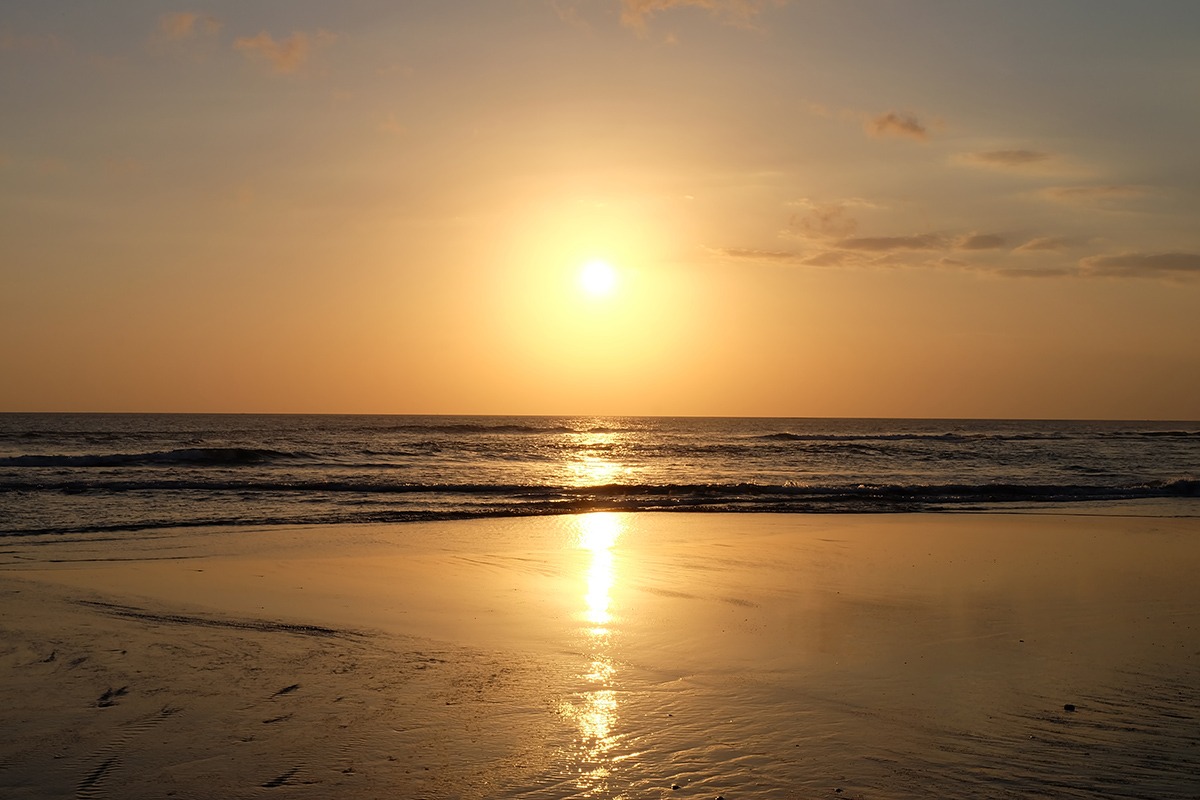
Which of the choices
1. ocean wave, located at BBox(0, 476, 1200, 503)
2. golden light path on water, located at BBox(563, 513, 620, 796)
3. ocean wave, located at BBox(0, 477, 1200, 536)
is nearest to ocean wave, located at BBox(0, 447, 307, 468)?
ocean wave, located at BBox(0, 476, 1200, 503)

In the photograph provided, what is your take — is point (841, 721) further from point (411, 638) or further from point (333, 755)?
point (411, 638)

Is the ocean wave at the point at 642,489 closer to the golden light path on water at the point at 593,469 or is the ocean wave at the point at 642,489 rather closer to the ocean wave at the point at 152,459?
the golden light path on water at the point at 593,469

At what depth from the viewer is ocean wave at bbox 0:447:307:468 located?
136 ft

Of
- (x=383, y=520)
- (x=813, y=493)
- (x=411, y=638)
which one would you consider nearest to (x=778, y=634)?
(x=411, y=638)

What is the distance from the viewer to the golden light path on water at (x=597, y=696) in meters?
5.48

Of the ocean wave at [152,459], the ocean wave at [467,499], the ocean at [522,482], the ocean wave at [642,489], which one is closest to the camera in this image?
the ocean wave at [467,499]

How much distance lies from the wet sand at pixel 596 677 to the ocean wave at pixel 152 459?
29819 mm

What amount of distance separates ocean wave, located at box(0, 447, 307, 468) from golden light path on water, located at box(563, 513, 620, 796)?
34.6 meters

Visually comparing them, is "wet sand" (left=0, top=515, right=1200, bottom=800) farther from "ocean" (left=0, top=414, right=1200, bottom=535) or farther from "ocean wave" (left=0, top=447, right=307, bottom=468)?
"ocean wave" (left=0, top=447, right=307, bottom=468)

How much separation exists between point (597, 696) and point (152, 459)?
139 ft

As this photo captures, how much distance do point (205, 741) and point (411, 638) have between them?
3.04 meters

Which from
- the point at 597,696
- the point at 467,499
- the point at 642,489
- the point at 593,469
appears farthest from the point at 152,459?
the point at 597,696

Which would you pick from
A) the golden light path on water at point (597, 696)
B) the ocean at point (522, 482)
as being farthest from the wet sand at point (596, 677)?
the ocean at point (522, 482)

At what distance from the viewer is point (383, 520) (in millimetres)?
20875
